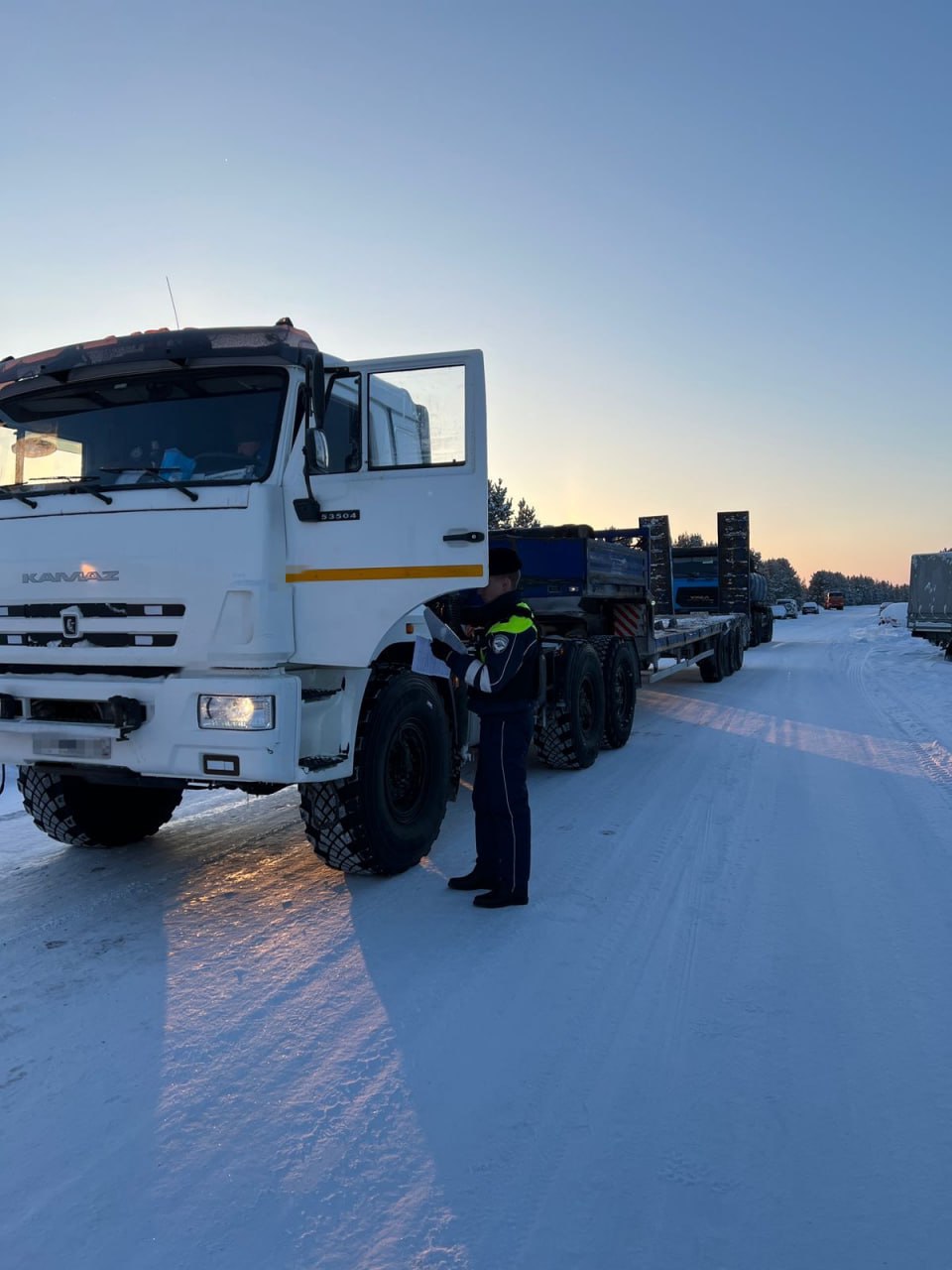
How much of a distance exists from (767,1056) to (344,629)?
2625mm

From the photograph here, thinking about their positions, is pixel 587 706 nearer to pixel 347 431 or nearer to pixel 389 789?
pixel 389 789

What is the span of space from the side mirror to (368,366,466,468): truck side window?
239 millimetres

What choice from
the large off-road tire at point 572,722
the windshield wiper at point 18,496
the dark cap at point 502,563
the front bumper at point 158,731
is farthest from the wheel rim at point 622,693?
the windshield wiper at point 18,496

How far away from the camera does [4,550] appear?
4441 millimetres

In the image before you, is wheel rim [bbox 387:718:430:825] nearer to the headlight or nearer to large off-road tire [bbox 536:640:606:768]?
the headlight

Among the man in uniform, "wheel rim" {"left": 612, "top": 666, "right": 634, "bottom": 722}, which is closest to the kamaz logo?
the man in uniform

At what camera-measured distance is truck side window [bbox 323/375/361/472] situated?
4410 millimetres

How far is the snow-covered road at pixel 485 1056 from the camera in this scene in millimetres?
2273

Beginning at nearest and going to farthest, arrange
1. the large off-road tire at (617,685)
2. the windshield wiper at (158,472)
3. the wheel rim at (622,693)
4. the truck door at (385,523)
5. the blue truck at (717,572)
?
the windshield wiper at (158,472) → the truck door at (385,523) → the large off-road tire at (617,685) → the wheel rim at (622,693) → the blue truck at (717,572)

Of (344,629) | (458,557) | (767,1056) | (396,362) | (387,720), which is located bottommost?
(767,1056)

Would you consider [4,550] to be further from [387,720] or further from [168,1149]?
[168,1149]

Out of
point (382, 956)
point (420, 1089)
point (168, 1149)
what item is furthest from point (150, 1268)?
point (382, 956)

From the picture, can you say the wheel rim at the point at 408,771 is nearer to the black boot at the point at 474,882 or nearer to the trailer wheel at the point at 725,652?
the black boot at the point at 474,882

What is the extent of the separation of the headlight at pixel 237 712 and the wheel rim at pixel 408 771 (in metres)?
0.98
